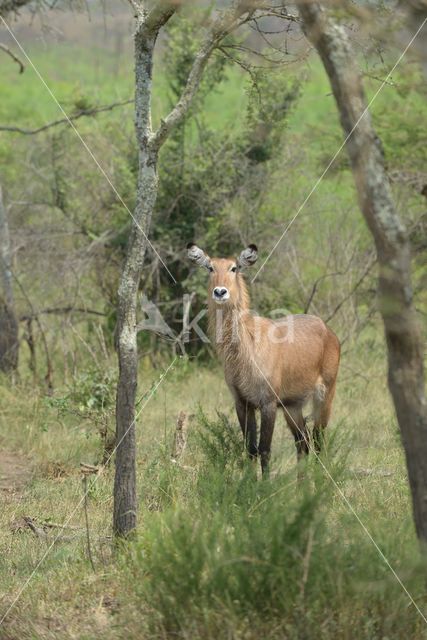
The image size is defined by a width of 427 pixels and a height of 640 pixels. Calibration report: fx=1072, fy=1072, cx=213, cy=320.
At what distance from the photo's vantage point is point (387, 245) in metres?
4.67

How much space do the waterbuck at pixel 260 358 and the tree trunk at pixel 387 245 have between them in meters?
3.63

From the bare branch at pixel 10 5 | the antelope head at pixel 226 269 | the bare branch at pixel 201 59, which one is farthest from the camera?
the bare branch at pixel 10 5

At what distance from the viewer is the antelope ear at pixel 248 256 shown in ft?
28.9

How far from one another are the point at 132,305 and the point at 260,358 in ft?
9.10

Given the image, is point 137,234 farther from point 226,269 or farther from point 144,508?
point 226,269

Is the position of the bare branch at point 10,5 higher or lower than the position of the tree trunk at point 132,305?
higher

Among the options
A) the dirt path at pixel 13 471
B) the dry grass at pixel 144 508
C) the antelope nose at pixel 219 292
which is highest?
the antelope nose at pixel 219 292

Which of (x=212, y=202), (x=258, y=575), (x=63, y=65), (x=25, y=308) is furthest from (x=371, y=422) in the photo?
(x=63, y=65)

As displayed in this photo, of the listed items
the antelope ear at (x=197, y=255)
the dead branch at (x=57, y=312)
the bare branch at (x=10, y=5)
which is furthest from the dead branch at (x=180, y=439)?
the bare branch at (x=10, y=5)

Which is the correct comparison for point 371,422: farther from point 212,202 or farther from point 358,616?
point 358,616

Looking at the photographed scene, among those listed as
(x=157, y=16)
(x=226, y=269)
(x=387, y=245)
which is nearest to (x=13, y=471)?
(x=226, y=269)

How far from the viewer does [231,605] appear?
4617 mm

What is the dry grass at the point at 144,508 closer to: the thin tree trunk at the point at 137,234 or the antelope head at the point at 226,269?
the thin tree trunk at the point at 137,234

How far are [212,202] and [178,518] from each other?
30.9 feet
